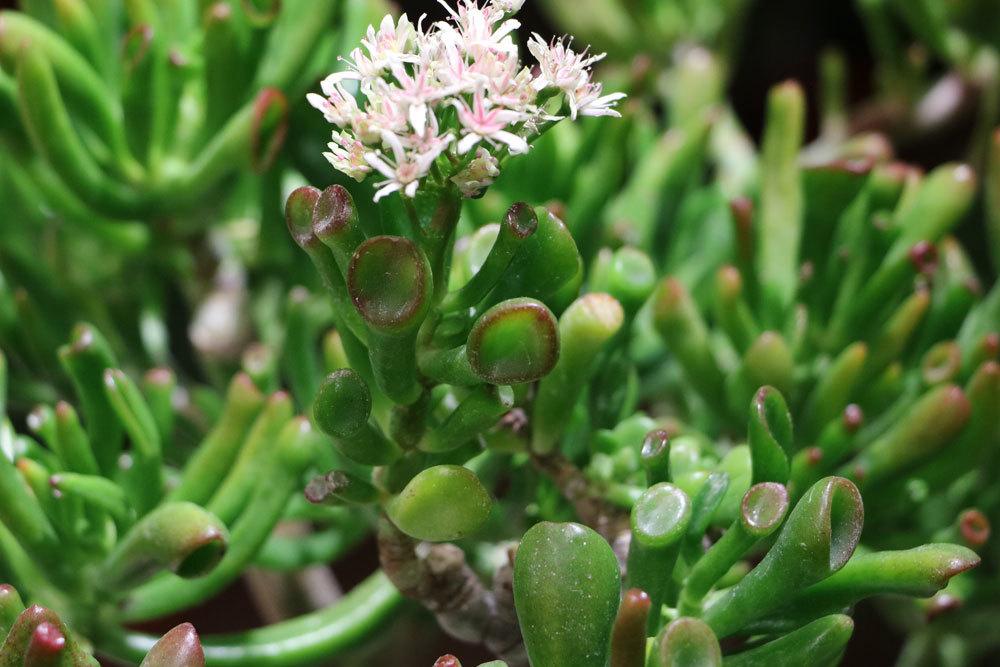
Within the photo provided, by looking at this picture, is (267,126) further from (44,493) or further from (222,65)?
(44,493)

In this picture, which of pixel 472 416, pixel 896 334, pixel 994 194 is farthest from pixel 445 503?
pixel 994 194

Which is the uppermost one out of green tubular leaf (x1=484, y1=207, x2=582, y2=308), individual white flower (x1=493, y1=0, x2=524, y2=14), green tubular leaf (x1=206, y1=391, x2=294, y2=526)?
individual white flower (x1=493, y1=0, x2=524, y2=14)

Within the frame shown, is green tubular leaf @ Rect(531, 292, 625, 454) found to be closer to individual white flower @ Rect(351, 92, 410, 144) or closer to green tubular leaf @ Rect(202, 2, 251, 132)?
individual white flower @ Rect(351, 92, 410, 144)

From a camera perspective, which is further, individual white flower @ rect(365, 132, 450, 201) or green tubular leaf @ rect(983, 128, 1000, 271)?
green tubular leaf @ rect(983, 128, 1000, 271)

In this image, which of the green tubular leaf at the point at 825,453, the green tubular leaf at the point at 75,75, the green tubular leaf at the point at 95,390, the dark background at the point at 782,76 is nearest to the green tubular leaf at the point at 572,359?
the green tubular leaf at the point at 825,453

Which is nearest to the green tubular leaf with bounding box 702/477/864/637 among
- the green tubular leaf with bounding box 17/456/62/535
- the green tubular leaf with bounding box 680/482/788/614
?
the green tubular leaf with bounding box 680/482/788/614
